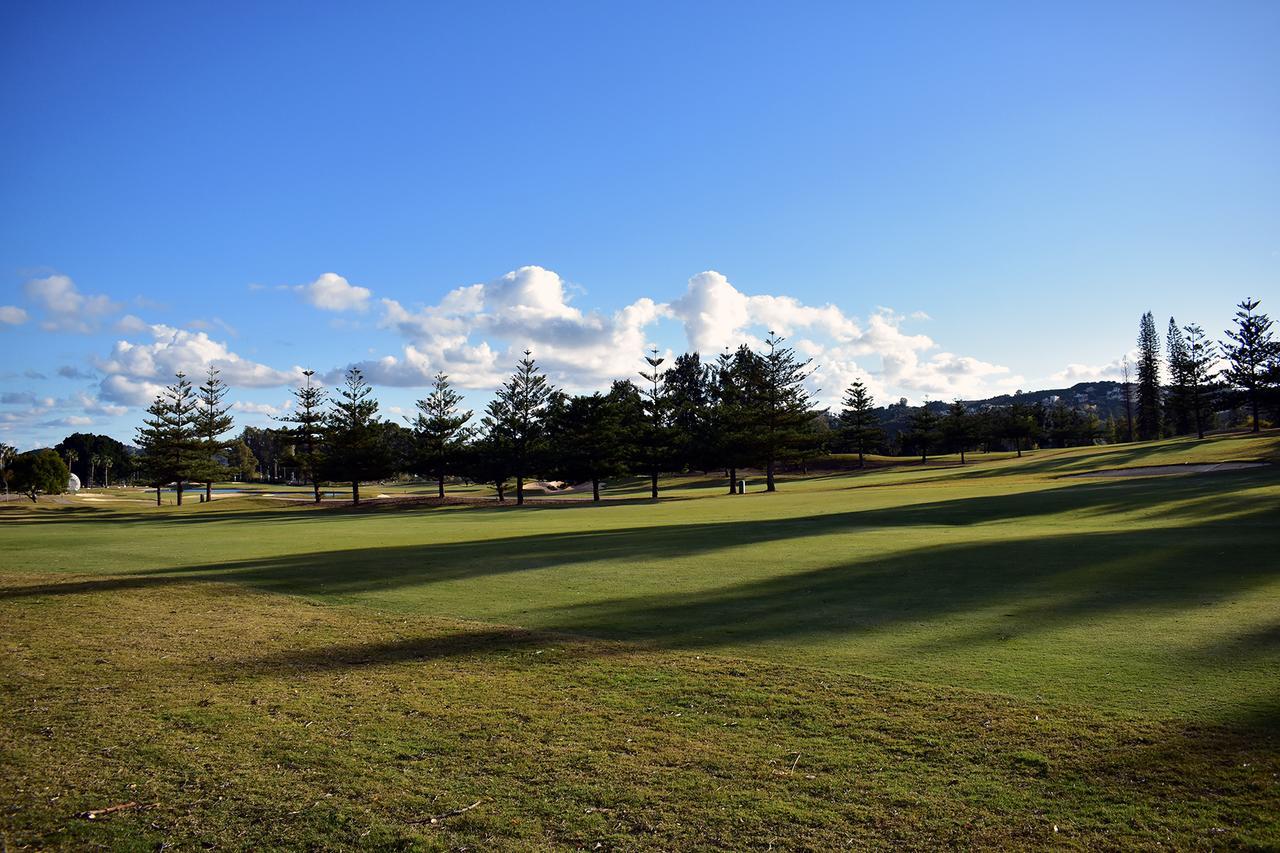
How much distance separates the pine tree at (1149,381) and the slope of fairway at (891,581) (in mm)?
97995

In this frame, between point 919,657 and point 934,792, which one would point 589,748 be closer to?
point 934,792

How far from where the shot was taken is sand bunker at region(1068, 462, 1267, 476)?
39.8 meters

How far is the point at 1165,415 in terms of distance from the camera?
118 metres

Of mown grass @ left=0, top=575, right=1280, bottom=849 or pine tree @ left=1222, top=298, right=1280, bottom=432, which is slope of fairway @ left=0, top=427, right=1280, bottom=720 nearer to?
mown grass @ left=0, top=575, right=1280, bottom=849

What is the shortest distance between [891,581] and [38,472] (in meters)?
87.8

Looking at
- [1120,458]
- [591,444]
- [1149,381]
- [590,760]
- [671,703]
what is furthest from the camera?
[1149,381]

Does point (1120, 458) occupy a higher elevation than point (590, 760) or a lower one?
higher

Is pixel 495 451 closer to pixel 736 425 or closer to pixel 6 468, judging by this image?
pixel 736 425

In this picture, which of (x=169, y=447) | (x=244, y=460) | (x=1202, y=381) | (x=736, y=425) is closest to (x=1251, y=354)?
(x=1202, y=381)

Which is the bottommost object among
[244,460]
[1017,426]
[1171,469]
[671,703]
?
[671,703]

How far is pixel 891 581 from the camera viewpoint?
40.3ft

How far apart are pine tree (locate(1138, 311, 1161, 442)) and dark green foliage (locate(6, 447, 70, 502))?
136643mm

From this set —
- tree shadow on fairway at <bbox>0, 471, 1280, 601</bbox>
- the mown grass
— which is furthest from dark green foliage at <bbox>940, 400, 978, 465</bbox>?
the mown grass

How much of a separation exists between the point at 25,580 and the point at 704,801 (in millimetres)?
16872
